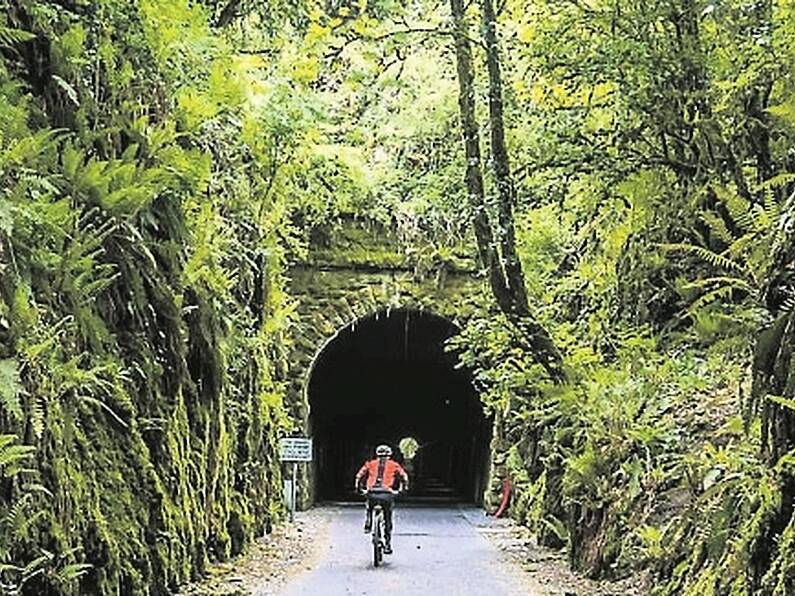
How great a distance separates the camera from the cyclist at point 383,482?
13.6 metres

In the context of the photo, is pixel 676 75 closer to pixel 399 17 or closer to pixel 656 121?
pixel 656 121

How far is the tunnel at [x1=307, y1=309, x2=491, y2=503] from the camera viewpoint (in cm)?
2753

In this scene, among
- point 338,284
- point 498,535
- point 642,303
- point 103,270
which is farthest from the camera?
point 338,284

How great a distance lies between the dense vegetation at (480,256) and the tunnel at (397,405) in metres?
9.03

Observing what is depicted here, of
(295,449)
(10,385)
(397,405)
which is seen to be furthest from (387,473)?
(397,405)

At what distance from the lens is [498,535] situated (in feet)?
58.1

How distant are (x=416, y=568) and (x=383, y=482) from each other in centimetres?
158

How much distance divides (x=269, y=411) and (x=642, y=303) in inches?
304

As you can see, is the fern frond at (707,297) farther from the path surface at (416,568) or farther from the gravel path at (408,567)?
the path surface at (416,568)

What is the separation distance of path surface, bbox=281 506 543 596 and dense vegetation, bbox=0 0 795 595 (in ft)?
3.38

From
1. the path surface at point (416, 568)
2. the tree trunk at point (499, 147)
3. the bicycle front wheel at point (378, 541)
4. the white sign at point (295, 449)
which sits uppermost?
the tree trunk at point (499, 147)

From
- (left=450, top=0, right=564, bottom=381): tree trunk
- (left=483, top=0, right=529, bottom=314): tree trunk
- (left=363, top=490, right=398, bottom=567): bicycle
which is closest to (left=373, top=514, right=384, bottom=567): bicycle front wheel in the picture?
(left=363, top=490, right=398, bottom=567): bicycle

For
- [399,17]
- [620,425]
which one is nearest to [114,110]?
[399,17]

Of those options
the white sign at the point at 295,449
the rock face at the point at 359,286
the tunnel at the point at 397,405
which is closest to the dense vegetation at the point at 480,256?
the white sign at the point at 295,449
